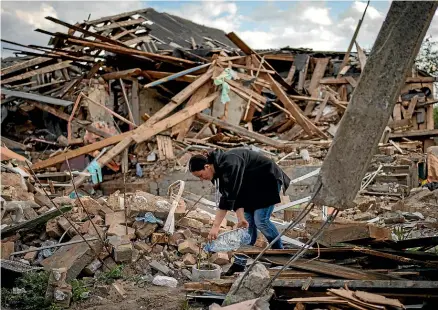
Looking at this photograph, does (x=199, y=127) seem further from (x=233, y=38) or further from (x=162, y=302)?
(x=162, y=302)

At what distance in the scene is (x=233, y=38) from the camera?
44.6ft

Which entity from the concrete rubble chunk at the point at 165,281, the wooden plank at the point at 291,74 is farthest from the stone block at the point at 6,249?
the wooden plank at the point at 291,74

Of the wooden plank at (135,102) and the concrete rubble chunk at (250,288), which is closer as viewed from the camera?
the concrete rubble chunk at (250,288)

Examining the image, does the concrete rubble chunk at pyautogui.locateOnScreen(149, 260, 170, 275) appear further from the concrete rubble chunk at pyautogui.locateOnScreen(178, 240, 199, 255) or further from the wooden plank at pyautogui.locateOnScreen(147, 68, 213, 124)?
the wooden plank at pyautogui.locateOnScreen(147, 68, 213, 124)

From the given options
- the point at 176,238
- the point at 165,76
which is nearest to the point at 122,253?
the point at 176,238

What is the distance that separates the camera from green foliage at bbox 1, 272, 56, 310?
200 inches

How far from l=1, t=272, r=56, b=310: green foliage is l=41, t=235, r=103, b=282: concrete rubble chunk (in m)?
0.25

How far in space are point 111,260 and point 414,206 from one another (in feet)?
18.1

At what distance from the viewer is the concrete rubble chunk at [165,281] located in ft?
18.7

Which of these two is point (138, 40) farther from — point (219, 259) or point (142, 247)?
point (219, 259)

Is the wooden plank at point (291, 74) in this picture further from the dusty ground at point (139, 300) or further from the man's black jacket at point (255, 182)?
the dusty ground at point (139, 300)

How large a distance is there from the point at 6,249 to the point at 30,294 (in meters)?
1.11

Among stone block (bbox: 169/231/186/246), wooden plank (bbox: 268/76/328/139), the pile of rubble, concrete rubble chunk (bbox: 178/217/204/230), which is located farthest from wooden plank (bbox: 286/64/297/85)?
→ stone block (bbox: 169/231/186/246)

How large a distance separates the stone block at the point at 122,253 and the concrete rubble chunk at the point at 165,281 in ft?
1.81
